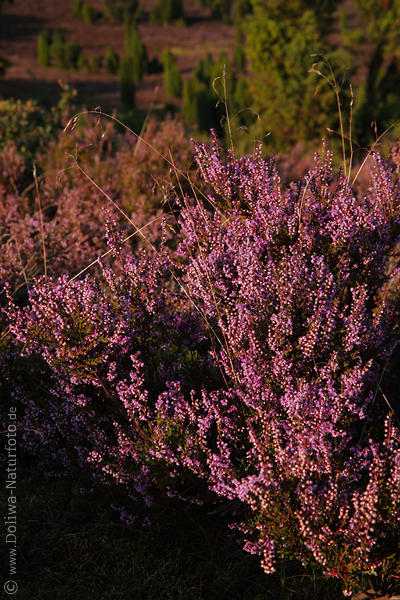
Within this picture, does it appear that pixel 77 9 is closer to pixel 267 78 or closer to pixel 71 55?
pixel 71 55

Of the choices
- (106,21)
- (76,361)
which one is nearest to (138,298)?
(76,361)

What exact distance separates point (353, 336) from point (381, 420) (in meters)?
0.79

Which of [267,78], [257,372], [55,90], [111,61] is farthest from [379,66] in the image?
[111,61]

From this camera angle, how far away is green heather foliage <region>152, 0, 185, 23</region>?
39688mm

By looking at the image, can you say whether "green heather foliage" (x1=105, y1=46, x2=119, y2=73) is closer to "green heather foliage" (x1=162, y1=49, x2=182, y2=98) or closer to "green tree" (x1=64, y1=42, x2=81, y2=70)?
"green tree" (x1=64, y1=42, x2=81, y2=70)

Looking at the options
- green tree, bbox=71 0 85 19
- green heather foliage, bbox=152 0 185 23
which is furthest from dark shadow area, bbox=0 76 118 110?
green heather foliage, bbox=152 0 185 23

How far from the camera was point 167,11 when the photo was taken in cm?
4000

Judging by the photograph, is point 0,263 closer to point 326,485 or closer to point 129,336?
point 129,336

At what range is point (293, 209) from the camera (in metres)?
3.07

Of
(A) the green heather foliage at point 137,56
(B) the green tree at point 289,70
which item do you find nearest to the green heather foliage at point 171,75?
(A) the green heather foliage at point 137,56

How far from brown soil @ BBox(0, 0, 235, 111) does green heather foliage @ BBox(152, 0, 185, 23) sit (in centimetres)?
84

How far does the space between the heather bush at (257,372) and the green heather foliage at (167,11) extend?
42814 millimetres

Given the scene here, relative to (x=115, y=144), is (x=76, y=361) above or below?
below

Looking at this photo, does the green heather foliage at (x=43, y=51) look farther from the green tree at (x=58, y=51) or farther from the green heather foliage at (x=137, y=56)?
the green heather foliage at (x=137, y=56)
